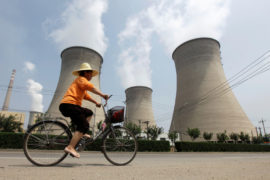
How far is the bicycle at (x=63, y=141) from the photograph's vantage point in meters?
2.14

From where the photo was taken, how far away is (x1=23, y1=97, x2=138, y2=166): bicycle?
214cm

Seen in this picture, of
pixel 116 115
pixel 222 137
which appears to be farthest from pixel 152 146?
pixel 222 137

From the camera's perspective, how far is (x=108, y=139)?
263 centimetres

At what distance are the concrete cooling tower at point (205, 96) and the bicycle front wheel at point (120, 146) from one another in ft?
86.2

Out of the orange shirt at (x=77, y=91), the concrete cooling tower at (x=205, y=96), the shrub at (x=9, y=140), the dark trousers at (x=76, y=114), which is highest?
the concrete cooling tower at (x=205, y=96)

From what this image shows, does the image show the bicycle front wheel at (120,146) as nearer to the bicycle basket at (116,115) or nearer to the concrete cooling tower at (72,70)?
the bicycle basket at (116,115)

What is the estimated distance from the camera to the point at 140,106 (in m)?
42.6

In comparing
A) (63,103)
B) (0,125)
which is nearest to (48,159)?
(63,103)

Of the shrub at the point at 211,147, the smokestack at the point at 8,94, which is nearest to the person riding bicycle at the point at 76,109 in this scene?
the shrub at the point at 211,147

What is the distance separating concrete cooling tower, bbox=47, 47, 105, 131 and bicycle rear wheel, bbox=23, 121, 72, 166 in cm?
2390

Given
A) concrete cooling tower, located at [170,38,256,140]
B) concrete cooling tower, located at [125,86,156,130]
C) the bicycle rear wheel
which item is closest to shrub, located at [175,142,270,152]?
concrete cooling tower, located at [170,38,256,140]

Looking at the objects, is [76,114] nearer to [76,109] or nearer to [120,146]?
[76,109]

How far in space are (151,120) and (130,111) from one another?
5.96 metres

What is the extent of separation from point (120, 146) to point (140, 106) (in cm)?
4006
